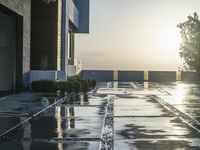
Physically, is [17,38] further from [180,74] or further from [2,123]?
[180,74]

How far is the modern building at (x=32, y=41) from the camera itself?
29.6 metres

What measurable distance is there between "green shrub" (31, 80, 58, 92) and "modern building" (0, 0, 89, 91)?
0.55 metres

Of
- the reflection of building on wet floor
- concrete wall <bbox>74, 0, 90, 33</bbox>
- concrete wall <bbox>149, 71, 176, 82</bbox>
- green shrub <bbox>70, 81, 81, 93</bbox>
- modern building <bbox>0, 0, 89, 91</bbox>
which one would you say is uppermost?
concrete wall <bbox>74, 0, 90, 33</bbox>

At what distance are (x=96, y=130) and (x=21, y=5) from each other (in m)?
16.9

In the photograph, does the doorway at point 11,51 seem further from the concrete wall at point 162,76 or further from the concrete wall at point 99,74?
the concrete wall at point 162,76

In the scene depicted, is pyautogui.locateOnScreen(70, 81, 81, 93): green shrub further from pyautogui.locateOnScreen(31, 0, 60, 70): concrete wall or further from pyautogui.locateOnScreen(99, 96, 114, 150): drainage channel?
pyautogui.locateOnScreen(99, 96, 114, 150): drainage channel

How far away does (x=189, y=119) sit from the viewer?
16375mm

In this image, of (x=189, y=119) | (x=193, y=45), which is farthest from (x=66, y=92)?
(x=193, y=45)

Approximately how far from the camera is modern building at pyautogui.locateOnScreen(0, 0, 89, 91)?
97.2 ft

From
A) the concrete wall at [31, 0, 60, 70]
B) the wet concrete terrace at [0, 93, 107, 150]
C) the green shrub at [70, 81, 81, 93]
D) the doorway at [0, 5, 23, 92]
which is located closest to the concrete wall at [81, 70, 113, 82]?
the concrete wall at [31, 0, 60, 70]

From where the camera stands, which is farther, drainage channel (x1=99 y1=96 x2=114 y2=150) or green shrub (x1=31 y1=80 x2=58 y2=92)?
green shrub (x1=31 y1=80 x2=58 y2=92)

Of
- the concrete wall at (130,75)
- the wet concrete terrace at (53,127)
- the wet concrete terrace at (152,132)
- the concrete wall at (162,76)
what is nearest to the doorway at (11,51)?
the wet concrete terrace at (53,127)

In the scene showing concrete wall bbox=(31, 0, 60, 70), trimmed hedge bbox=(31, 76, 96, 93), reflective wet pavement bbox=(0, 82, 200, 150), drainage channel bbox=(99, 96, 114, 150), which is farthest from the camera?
concrete wall bbox=(31, 0, 60, 70)

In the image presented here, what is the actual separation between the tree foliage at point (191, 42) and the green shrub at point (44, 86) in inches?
1388
